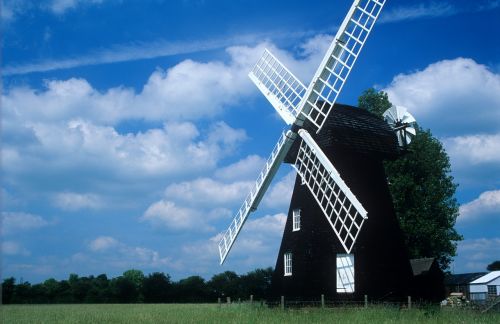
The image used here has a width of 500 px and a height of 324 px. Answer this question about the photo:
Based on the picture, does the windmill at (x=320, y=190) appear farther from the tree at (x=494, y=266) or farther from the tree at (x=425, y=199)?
the tree at (x=494, y=266)

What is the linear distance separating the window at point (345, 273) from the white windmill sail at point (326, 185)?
0.52 metres

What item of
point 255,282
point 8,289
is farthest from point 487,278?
point 8,289

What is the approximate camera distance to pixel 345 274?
22109 mm

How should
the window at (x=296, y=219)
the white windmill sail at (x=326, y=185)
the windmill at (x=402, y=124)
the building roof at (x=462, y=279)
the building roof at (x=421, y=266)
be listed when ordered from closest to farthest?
the white windmill sail at (x=326, y=185) → the window at (x=296, y=219) → the windmill at (x=402, y=124) → the building roof at (x=421, y=266) → the building roof at (x=462, y=279)

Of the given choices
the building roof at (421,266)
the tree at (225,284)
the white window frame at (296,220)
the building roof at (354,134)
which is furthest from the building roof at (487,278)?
the white window frame at (296,220)

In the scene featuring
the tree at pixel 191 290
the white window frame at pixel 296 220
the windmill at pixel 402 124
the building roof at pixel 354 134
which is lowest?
the tree at pixel 191 290

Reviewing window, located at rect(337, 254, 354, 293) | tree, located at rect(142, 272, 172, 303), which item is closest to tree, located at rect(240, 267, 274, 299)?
tree, located at rect(142, 272, 172, 303)

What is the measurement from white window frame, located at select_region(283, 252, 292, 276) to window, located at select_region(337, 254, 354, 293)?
256 centimetres

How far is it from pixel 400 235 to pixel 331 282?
13.2 ft

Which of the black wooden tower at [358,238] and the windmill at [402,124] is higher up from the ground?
the windmill at [402,124]

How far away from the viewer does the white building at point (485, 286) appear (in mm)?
49219

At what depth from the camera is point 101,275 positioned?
7819 centimetres

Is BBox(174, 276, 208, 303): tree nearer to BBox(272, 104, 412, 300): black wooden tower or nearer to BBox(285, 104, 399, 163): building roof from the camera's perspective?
BBox(272, 104, 412, 300): black wooden tower

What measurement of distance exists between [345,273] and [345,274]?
0.04 meters
